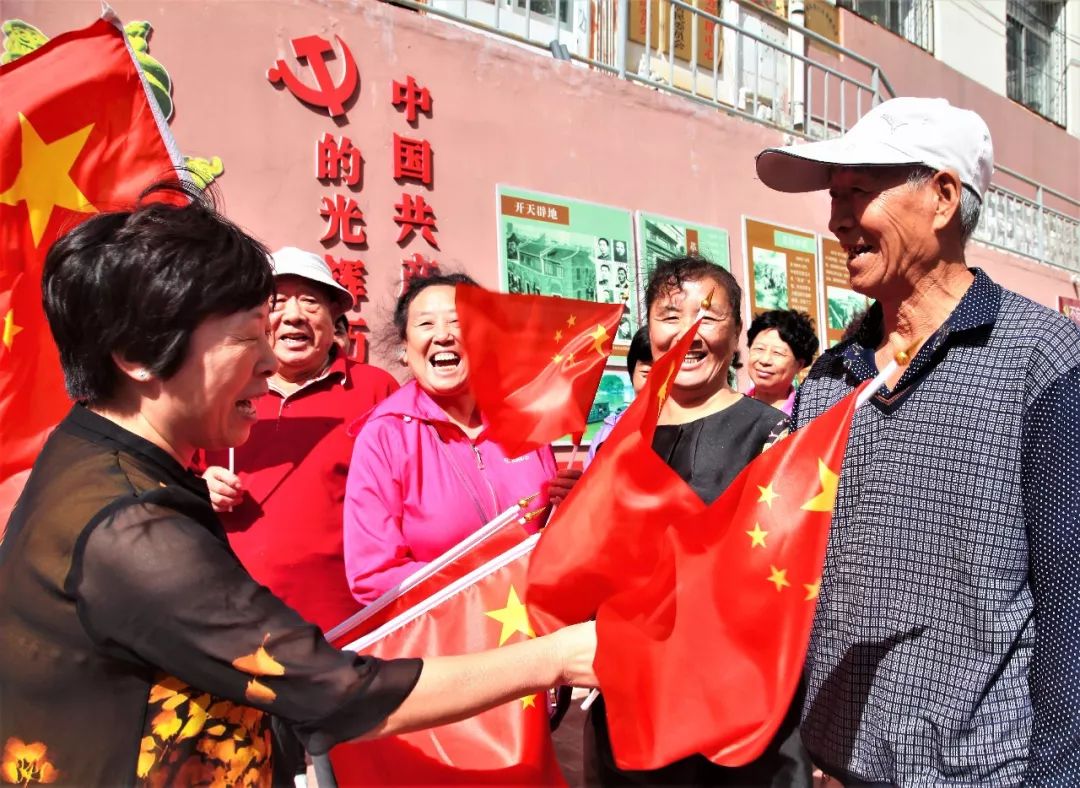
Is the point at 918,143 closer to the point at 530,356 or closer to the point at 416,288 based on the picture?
the point at 530,356

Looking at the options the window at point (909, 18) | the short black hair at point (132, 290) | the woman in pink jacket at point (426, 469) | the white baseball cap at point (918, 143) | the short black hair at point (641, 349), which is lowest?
the woman in pink jacket at point (426, 469)

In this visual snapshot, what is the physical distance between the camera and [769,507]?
56.0 inches

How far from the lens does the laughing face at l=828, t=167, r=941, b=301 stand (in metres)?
1.45

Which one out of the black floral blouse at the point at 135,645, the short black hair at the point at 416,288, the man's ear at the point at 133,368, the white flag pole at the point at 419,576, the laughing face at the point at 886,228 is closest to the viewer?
the black floral blouse at the point at 135,645

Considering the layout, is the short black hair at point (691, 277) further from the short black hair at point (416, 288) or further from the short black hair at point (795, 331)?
the short black hair at point (795, 331)

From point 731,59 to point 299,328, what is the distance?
6.06 meters

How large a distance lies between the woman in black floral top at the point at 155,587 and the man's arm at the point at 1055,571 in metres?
0.75

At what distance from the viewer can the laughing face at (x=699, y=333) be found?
7.17 ft

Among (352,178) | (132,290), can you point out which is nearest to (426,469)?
(132,290)

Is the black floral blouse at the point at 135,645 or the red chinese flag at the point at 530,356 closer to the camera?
the black floral blouse at the point at 135,645

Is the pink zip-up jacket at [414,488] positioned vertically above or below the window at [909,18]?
below

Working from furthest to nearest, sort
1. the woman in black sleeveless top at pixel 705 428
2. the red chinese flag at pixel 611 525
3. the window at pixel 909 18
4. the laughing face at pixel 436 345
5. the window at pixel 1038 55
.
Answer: the window at pixel 1038 55, the window at pixel 909 18, the laughing face at pixel 436 345, the woman in black sleeveless top at pixel 705 428, the red chinese flag at pixel 611 525

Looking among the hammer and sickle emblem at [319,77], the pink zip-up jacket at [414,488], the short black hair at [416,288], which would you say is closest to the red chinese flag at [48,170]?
the short black hair at [416,288]

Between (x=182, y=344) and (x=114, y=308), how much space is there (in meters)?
0.09
